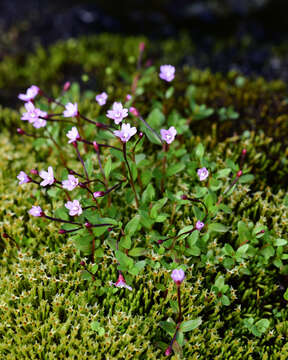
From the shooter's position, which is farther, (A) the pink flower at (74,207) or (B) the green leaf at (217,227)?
(B) the green leaf at (217,227)

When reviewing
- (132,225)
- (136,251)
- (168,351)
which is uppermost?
(132,225)

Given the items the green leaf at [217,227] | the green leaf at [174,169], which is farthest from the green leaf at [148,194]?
the green leaf at [217,227]

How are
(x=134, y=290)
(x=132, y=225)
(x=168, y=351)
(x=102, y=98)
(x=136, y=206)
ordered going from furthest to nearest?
(x=102, y=98)
(x=136, y=206)
(x=132, y=225)
(x=134, y=290)
(x=168, y=351)

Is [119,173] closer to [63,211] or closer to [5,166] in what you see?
[63,211]

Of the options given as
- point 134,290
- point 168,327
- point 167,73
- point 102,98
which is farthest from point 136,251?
point 167,73

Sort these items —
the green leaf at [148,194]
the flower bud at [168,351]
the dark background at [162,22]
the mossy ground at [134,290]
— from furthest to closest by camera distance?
the dark background at [162,22] → the green leaf at [148,194] → the mossy ground at [134,290] → the flower bud at [168,351]

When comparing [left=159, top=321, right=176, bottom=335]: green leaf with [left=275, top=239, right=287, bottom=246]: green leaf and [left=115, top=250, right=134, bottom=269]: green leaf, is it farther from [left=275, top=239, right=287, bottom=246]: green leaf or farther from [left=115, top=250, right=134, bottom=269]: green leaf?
[left=275, top=239, right=287, bottom=246]: green leaf

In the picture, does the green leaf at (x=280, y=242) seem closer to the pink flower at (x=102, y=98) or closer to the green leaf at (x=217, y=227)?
the green leaf at (x=217, y=227)

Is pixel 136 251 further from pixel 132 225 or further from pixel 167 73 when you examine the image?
pixel 167 73
